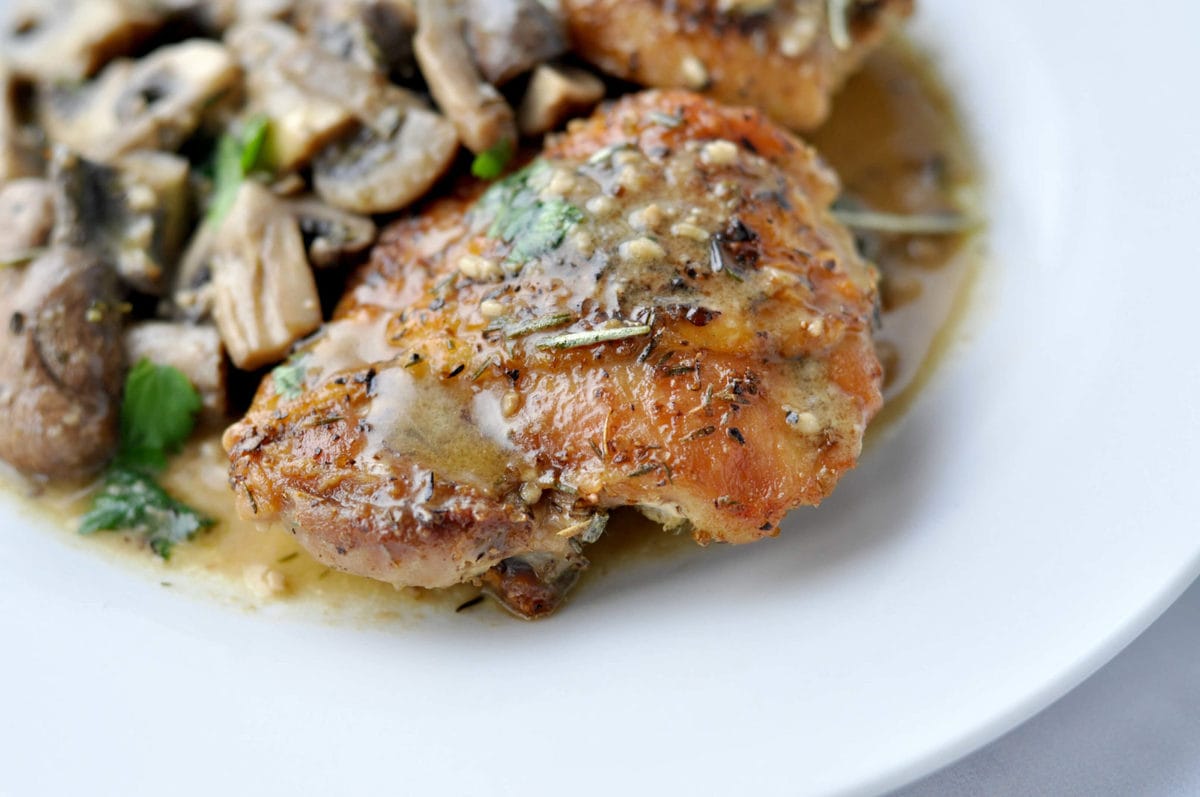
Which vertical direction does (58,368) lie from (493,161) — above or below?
below

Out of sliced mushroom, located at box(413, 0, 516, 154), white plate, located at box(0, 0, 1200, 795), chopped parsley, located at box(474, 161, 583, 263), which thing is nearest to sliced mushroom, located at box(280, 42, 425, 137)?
sliced mushroom, located at box(413, 0, 516, 154)

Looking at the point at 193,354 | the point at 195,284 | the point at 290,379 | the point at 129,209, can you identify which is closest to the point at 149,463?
the point at 193,354

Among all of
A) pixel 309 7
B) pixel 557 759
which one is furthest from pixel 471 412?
pixel 309 7

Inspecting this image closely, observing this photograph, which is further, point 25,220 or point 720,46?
point 720,46

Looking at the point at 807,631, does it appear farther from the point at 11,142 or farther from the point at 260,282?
the point at 11,142

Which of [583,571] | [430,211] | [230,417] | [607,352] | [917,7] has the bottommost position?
[230,417]

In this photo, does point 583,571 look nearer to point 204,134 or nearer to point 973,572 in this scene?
point 973,572
